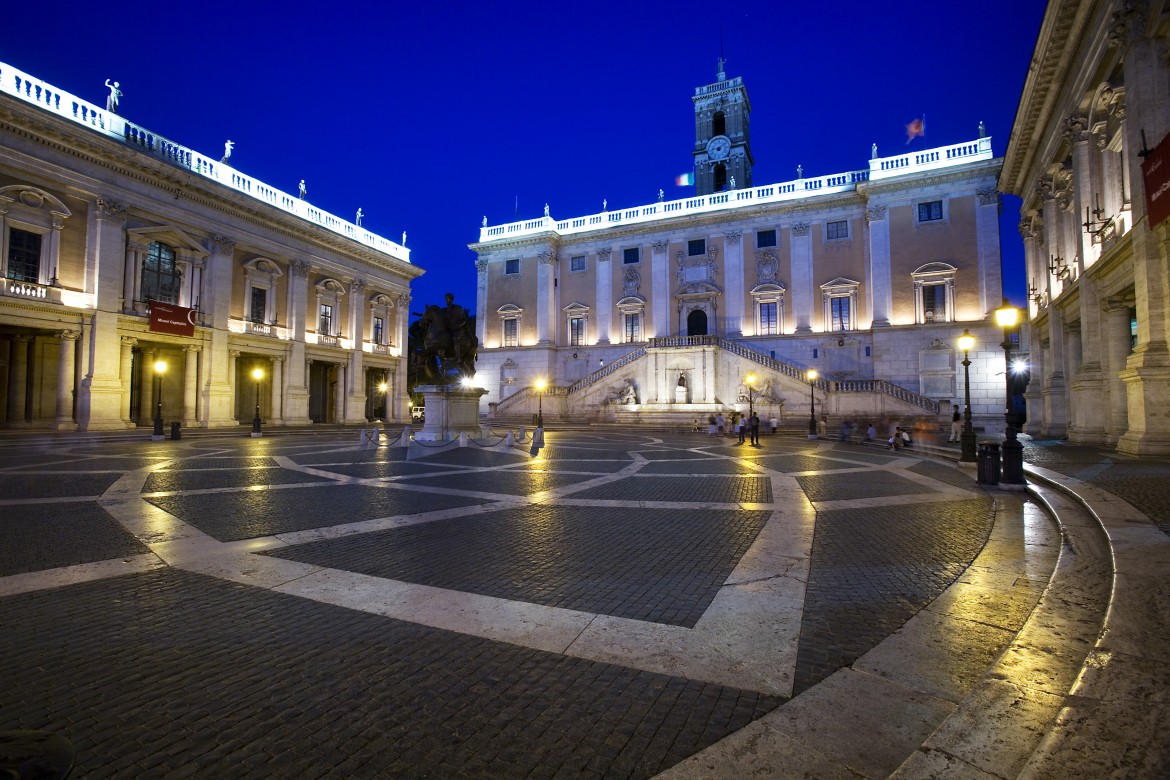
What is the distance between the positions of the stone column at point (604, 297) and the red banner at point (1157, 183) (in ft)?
114

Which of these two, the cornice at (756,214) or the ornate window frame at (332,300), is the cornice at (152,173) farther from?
the cornice at (756,214)

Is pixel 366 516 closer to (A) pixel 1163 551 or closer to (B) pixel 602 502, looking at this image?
(B) pixel 602 502

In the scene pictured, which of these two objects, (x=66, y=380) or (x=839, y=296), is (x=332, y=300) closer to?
(x=66, y=380)

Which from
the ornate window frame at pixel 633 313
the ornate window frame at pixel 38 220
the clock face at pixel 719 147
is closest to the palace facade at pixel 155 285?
the ornate window frame at pixel 38 220

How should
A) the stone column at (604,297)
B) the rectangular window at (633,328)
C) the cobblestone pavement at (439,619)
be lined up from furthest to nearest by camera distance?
the stone column at (604,297) < the rectangular window at (633,328) < the cobblestone pavement at (439,619)

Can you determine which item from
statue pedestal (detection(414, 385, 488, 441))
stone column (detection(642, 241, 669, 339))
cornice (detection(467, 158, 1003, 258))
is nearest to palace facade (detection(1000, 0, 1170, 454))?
cornice (detection(467, 158, 1003, 258))

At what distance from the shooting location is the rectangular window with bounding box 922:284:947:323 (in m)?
35.7

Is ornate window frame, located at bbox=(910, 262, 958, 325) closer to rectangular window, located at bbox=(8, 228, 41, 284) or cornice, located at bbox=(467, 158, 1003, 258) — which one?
cornice, located at bbox=(467, 158, 1003, 258)

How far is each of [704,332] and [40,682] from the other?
138ft

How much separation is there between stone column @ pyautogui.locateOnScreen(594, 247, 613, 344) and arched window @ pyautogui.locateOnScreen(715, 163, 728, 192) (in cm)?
1626

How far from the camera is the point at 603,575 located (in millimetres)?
4812

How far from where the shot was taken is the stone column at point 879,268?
3694cm

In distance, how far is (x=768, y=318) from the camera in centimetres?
4100

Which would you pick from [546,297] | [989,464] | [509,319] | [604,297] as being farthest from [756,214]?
[989,464]
